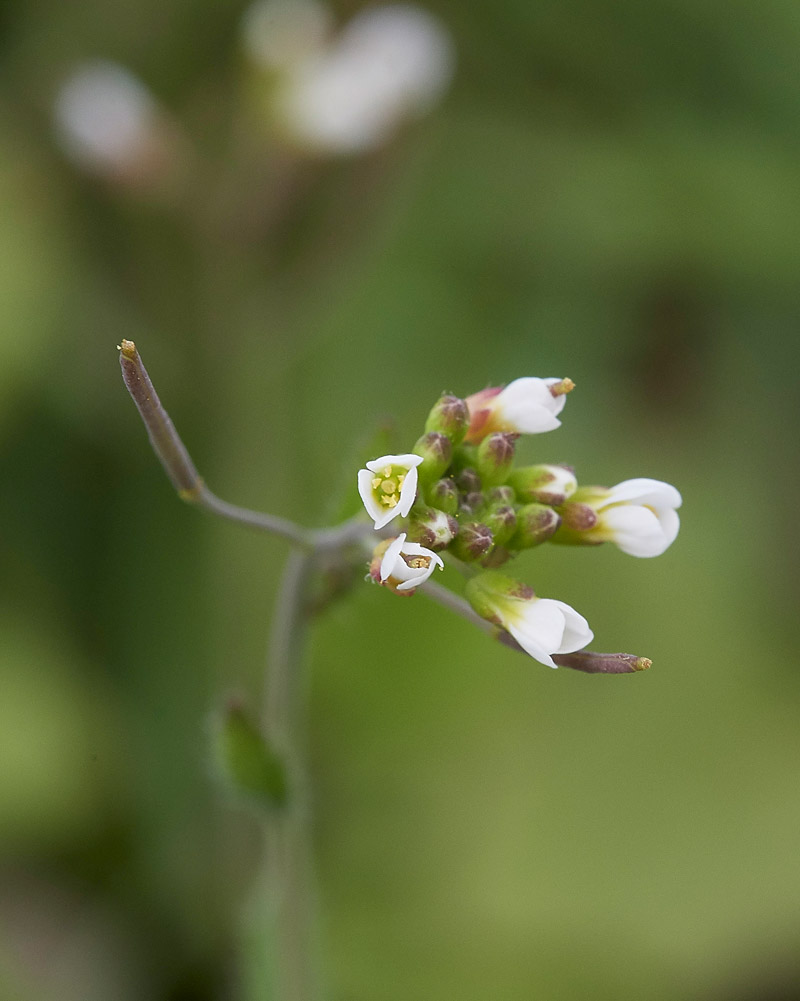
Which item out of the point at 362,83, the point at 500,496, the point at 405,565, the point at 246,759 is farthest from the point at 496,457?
the point at 362,83

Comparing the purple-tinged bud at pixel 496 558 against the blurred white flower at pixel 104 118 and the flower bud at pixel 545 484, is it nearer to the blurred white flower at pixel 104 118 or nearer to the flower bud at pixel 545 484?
the flower bud at pixel 545 484

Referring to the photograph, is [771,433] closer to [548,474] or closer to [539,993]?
[539,993]

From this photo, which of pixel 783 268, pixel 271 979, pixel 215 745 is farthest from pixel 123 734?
pixel 783 268

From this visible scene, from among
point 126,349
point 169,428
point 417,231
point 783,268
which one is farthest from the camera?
point 417,231

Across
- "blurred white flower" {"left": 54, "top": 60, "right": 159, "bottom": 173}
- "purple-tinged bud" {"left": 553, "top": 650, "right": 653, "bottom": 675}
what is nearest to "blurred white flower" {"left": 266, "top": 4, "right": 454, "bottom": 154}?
"blurred white flower" {"left": 54, "top": 60, "right": 159, "bottom": 173}

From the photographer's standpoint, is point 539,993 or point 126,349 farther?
point 539,993

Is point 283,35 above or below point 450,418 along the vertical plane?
above

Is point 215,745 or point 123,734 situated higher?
point 123,734

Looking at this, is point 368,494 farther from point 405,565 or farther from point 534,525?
point 534,525
